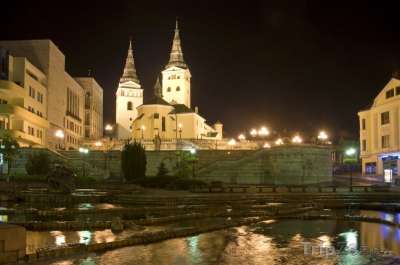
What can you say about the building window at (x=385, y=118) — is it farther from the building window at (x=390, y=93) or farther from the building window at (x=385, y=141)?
the building window at (x=390, y=93)

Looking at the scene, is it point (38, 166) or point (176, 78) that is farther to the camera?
point (176, 78)

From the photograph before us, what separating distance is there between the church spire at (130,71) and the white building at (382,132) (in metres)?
74.9

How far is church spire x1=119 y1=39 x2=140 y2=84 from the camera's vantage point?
443ft

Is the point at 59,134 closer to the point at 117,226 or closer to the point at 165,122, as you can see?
the point at 165,122

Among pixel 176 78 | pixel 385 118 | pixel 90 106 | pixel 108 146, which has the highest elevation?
pixel 176 78

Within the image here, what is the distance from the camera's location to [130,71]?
136375 mm

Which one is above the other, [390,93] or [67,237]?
[390,93]

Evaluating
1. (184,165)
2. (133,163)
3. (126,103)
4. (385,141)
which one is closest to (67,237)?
(133,163)

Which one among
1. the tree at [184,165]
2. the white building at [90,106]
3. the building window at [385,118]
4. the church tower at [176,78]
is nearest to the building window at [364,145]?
the building window at [385,118]

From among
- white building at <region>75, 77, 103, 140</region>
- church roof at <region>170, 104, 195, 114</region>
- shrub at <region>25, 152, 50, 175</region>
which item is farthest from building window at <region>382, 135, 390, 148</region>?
white building at <region>75, 77, 103, 140</region>

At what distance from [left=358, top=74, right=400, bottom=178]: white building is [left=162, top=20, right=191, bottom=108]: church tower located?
61.8 m

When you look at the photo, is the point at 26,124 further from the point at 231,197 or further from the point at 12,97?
the point at 231,197

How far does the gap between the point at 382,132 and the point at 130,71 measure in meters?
82.7

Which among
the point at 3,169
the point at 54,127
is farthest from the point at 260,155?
the point at 54,127
